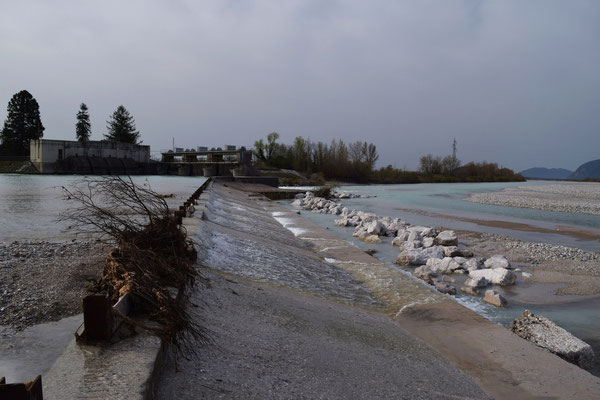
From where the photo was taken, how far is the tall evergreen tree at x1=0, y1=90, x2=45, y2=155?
5997cm

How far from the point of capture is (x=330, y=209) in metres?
22.4

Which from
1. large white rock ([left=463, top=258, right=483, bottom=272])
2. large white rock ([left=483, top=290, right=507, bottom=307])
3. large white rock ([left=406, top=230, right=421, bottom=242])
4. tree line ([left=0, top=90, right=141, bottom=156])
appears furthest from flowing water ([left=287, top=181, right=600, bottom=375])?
tree line ([left=0, top=90, right=141, bottom=156])

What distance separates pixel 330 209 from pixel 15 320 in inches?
768

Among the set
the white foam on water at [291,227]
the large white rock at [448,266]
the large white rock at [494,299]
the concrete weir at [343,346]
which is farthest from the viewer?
the white foam on water at [291,227]

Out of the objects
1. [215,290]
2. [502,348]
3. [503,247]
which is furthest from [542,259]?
[215,290]

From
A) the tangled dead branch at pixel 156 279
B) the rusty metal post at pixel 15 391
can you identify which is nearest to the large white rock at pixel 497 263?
the tangled dead branch at pixel 156 279

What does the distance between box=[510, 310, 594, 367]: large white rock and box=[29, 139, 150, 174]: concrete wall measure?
5450 centimetres

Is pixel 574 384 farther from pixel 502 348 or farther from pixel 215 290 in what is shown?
pixel 215 290

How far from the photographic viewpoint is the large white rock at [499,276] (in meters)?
7.78

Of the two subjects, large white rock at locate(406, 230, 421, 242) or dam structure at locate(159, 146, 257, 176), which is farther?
dam structure at locate(159, 146, 257, 176)

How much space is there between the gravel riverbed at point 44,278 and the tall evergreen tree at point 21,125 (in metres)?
65.5

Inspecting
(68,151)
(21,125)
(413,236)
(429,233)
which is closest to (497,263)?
(413,236)

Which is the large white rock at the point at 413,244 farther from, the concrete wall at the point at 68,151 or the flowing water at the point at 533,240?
the concrete wall at the point at 68,151

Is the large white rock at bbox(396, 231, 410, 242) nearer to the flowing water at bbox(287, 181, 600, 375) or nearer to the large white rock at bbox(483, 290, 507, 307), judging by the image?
the flowing water at bbox(287, 181, 600, 375)
